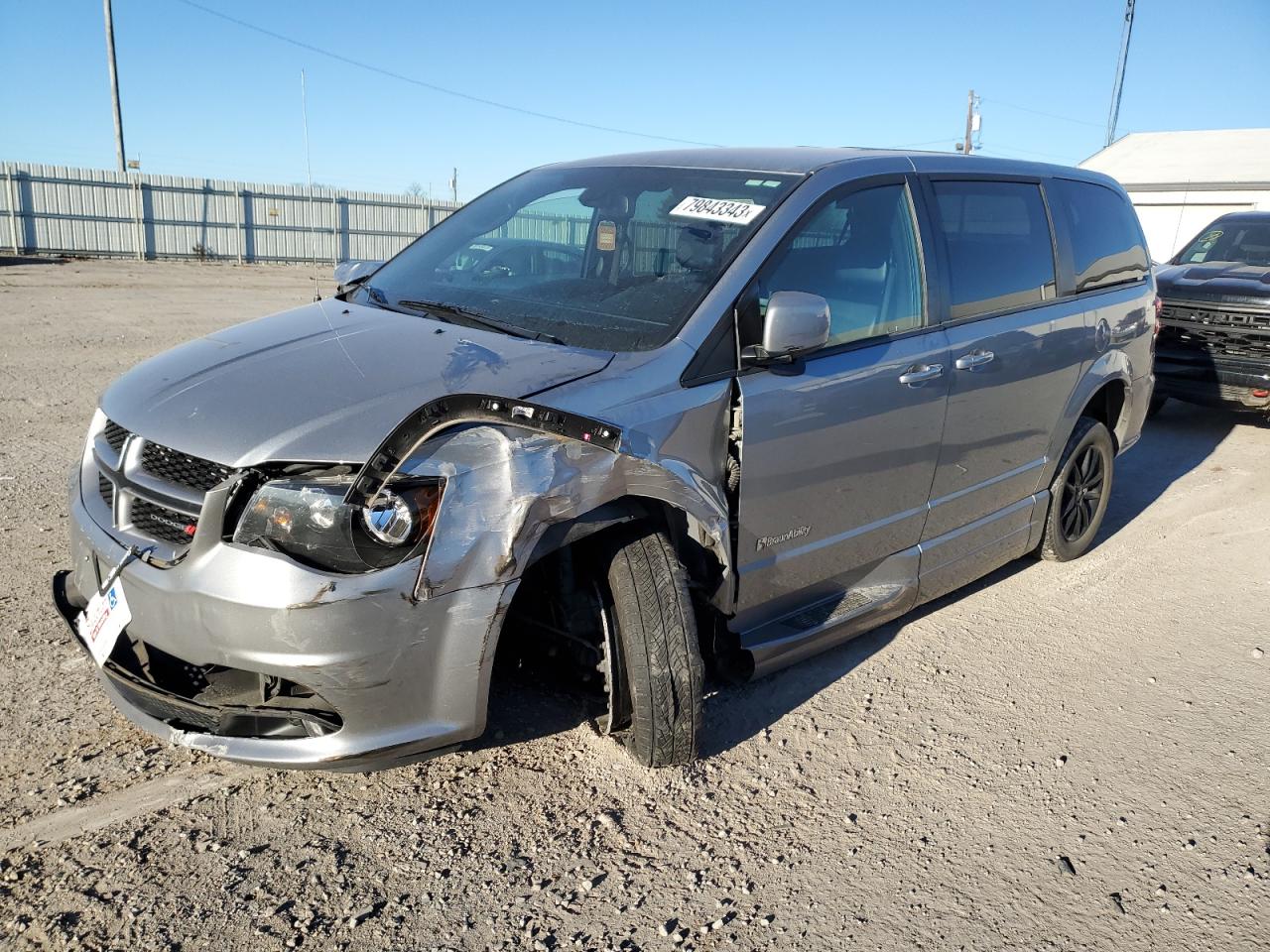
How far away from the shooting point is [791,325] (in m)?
3.06

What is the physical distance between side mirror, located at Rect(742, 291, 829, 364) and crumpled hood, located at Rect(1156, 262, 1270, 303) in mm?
6726

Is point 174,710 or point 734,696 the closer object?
point 174,710

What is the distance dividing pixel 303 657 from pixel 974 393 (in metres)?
2.83

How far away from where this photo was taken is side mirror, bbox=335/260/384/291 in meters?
4.23

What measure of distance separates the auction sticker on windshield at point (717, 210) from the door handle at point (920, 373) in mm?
829

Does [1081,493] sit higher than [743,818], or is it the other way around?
[1081,493]

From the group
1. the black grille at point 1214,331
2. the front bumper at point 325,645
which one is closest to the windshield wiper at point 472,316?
the front bumper at point 325,645

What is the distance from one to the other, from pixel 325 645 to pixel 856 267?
7.55 ft

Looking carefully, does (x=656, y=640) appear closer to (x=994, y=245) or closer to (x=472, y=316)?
(x=472, y=316)

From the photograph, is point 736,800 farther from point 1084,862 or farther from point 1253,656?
point 1253,656

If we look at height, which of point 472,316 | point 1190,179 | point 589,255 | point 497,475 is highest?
point 1190,179

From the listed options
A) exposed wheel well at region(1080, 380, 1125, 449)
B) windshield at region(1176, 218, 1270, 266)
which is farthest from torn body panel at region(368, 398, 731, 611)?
windshield at region(1176, 218, 1270, 266)

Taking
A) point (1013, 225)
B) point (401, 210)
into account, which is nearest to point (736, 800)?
point (1013, 225)

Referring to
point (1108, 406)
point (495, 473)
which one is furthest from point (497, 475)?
point (1108, 406)
